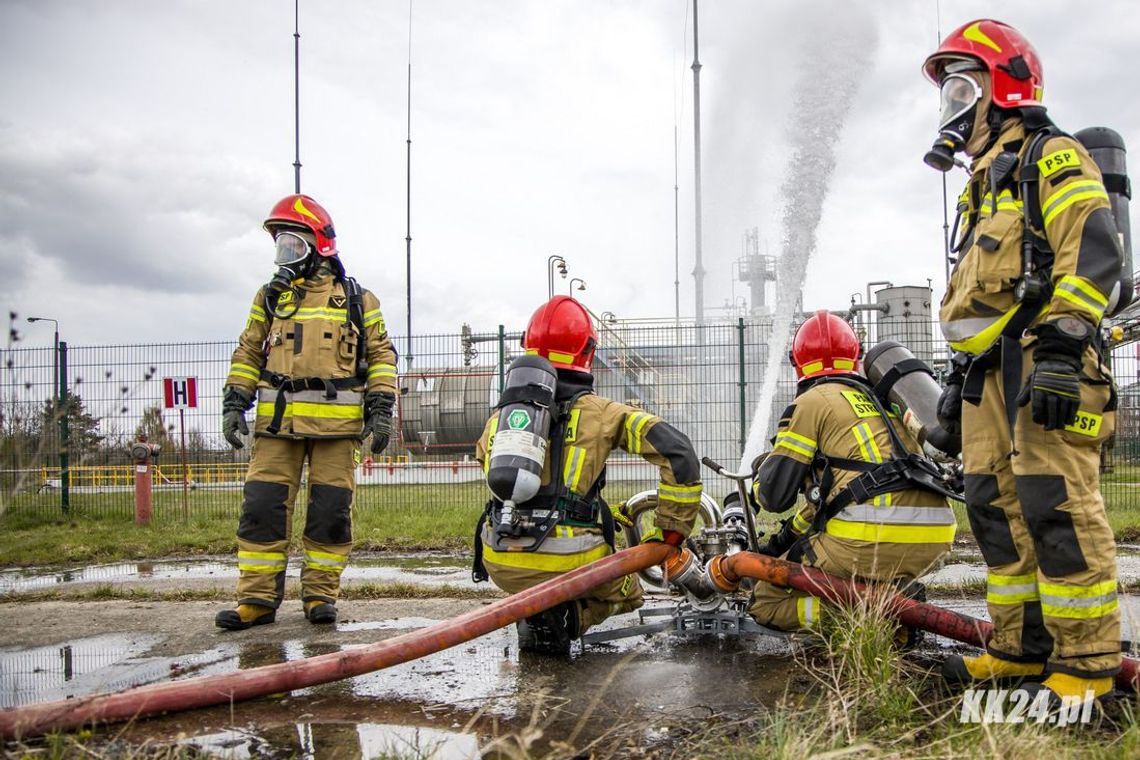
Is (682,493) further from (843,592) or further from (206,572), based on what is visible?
(206,572)

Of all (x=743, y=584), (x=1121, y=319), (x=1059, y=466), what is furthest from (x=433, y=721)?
(x=1121, y=319)

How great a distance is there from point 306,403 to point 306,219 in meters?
1.11

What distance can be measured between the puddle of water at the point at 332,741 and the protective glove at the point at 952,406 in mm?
2063

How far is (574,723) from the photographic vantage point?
2.60 meters

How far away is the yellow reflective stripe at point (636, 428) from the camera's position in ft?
11.1

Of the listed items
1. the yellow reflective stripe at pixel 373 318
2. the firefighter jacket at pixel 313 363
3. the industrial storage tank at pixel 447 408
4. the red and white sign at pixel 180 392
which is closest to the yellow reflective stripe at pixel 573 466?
the firefighter jacket at pixel 313 363

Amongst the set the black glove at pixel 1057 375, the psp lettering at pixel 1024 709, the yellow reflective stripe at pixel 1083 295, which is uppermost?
the yellow reflective stripe at pixel 1083 295

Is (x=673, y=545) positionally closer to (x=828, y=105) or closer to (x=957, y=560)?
(x=957, y=560)

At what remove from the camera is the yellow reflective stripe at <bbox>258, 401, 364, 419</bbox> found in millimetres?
4473

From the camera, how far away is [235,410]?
4660 millimetres

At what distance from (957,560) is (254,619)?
4918 millimetres

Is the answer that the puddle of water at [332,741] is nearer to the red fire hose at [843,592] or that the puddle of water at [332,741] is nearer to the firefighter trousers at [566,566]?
the firefighter trousers at [566,566]

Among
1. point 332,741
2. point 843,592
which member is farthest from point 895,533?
point 332,741

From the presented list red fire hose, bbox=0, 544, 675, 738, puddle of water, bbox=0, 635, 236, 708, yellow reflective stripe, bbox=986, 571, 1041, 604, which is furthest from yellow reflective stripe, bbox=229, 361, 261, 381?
yellow reflective stripe, bbox=986, 571, 1041, 604
